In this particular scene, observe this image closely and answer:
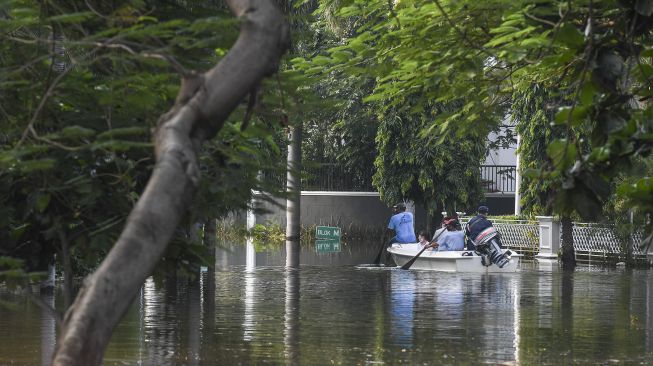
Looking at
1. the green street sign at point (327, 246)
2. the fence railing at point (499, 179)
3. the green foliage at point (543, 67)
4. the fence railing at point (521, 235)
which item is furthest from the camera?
the fence railing at point (499, 179)

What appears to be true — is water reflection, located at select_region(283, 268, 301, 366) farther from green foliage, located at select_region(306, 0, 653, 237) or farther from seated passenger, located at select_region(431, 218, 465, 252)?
seated passenger, located at select_region(431, 218, 465, 252)

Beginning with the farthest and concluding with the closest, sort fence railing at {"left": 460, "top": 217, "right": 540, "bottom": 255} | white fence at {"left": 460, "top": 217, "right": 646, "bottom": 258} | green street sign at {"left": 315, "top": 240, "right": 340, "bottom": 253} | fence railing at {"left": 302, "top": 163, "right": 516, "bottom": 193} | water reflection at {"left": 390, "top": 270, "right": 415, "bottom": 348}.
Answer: fence railing at {"left": 302, "top": 163, "right": 516, "bottom": 193}, green street sign at {"left": 315, "top": 240, "right": 340, "bottom": 253}, fence railing at {"left": 460, "top": 217, "right": 540, "bottom": 255}, white fence at {"left": 460, "top": 217, "right": 646, "bottom": 258}, water reflection at {"left": 390, "top": 270, "right": 415, "bottom": 348}

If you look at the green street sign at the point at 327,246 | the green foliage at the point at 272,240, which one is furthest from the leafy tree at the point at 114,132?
the green foliage at the point at 272,240

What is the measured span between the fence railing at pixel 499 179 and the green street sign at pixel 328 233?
346 inches

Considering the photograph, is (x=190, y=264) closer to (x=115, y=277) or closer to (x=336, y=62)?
(x=115, y=277)

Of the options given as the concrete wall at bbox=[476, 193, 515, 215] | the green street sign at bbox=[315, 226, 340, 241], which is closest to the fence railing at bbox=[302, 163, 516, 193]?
the concrete wall at bbox=[476, 193, 515, 215]

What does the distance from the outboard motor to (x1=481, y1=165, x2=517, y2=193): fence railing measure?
24.2 meters

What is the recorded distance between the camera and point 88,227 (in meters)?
9.12

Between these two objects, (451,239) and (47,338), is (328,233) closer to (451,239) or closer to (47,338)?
(451,239)

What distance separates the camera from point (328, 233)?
48312mm

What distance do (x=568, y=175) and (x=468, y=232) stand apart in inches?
939

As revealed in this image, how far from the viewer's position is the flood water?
525 inches

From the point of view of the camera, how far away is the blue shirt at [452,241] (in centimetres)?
3062

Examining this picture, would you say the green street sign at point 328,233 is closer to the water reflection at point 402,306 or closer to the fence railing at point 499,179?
the fence railing at point 499,179
